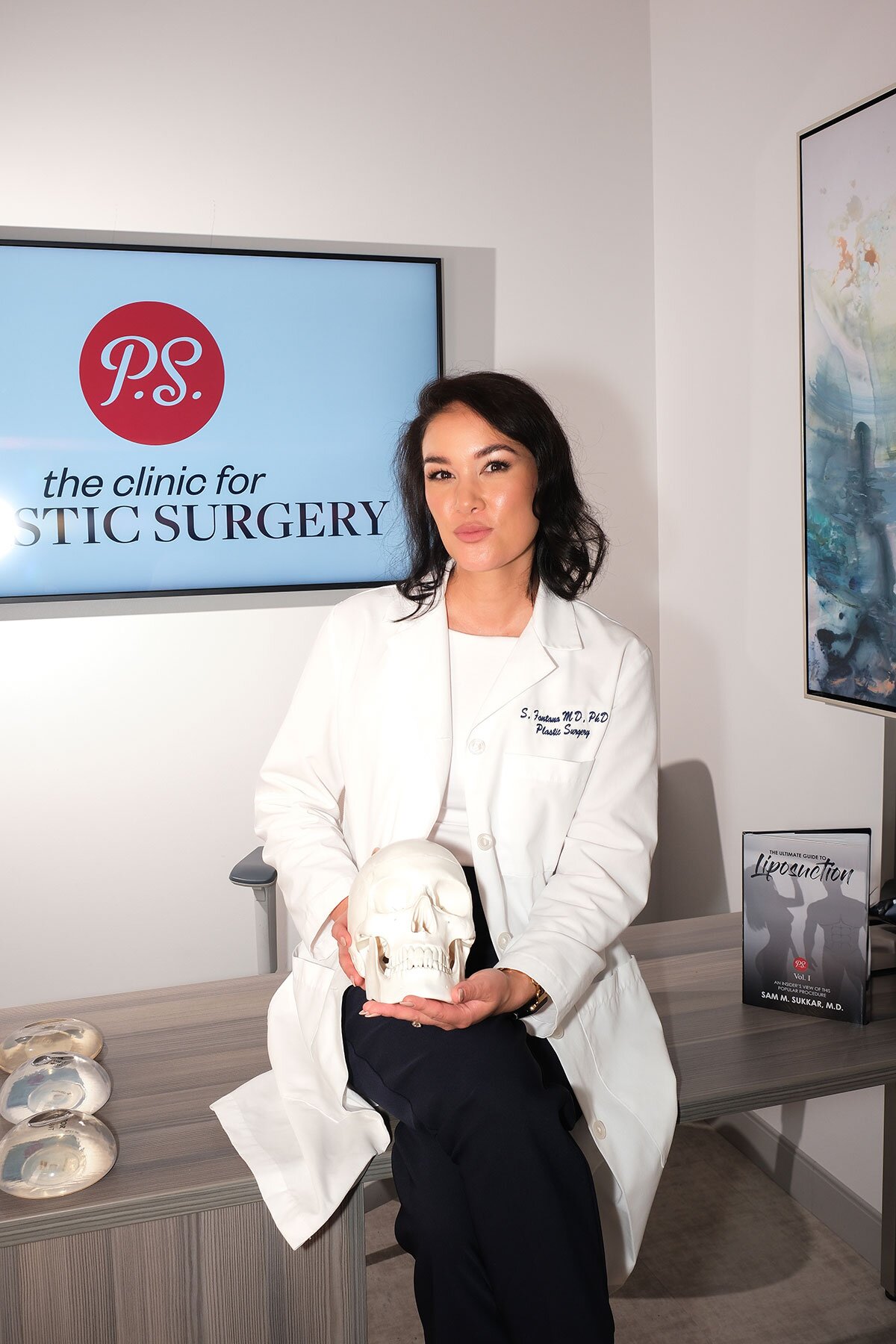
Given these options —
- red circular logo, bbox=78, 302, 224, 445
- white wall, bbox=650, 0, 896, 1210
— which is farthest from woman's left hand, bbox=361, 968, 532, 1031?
red circular logo, bbox=78, 302, 224, 445

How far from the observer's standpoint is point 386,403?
2986 mm

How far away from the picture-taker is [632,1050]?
67.5 inches

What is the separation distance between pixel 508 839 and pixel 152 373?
1.65 m

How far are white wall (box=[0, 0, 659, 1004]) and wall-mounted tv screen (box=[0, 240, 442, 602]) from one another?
9cm

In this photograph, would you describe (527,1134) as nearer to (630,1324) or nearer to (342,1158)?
(342,1158)

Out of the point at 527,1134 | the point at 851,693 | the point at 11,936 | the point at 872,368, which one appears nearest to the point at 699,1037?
the point at 527,1134

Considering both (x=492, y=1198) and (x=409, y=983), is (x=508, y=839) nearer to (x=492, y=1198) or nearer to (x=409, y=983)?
(x=409, y=983)

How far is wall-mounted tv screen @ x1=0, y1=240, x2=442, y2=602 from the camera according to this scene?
2703 mm

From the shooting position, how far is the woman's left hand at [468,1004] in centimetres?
146

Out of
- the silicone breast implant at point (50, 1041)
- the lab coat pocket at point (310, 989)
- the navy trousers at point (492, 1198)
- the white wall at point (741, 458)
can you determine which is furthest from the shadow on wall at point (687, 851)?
the silicone breast implant at point (50, 1041)

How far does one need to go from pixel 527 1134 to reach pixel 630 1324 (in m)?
1.14

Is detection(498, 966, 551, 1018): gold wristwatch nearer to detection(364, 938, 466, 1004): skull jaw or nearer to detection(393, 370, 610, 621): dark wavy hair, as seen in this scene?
detection(364, 938, 466, 1004): skull jaw

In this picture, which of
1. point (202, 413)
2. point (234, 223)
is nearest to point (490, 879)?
point (202, 413)

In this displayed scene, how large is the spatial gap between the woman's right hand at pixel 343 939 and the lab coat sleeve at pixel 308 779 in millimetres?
106
